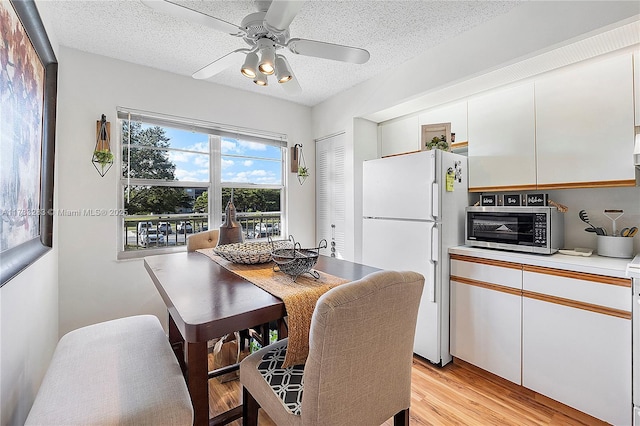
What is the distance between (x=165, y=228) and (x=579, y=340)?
3292 millimetres

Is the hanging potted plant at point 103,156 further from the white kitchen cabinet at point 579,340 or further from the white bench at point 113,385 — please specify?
Result: the white kitchen cabinet at point 579,340

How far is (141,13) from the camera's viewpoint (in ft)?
6.23

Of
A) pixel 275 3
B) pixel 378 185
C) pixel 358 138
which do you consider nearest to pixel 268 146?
pixel 358 138

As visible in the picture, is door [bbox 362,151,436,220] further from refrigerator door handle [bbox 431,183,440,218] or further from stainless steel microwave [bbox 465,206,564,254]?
stainless steel microwave [bbox 465,206,564,254]

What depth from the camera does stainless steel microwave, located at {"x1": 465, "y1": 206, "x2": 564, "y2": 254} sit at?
1.95 meters

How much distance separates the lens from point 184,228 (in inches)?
116

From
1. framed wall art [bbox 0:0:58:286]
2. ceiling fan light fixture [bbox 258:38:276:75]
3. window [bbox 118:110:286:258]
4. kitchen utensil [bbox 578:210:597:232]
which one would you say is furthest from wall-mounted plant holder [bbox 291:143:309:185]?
kitchen utensil [bbox 578:210:597:232]

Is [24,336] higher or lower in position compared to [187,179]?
lower

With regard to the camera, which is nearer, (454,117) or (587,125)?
(587,125)

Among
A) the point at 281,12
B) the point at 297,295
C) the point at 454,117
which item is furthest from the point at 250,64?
the point at 454,117

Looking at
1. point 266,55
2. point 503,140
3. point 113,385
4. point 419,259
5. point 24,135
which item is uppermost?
point 266,55

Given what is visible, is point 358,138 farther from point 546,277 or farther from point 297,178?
point 546,277

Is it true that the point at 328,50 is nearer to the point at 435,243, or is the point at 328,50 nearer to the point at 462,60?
the point at 462,60

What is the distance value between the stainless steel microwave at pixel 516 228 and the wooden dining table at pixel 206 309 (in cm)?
124
